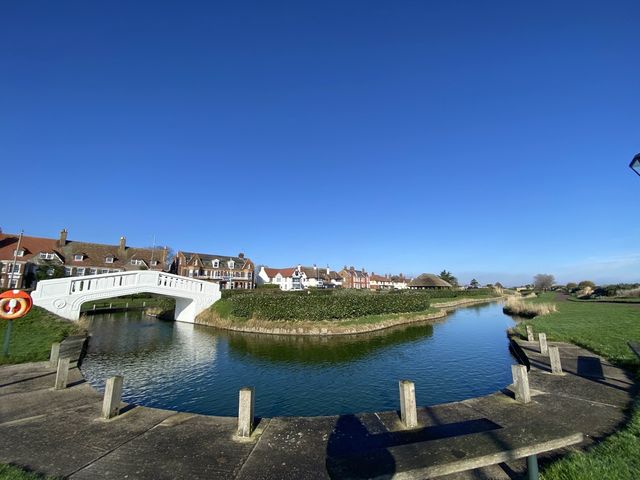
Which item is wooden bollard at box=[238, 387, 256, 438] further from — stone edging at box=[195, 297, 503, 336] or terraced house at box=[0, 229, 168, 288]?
terraced house at box=[0, 229, 168, 288]

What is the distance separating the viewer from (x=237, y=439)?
6.48 metres

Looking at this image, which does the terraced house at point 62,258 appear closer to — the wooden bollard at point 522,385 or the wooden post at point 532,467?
the wooden bollard at point 522,385

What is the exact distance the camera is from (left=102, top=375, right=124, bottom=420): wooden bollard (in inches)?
294

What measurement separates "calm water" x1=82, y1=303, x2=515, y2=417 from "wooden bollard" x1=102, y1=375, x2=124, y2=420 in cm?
339

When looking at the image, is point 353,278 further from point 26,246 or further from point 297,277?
point 26,246

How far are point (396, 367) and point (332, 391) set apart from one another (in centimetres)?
463

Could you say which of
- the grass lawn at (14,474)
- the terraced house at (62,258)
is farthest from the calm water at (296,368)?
the terraced house at (62,258)

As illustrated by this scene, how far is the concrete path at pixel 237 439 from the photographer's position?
5379 mm

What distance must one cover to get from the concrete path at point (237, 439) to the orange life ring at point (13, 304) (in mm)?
3419

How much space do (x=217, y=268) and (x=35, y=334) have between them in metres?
52.5

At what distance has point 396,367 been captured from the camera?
15406 millimetres

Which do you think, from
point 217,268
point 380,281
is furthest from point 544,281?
point 217,268

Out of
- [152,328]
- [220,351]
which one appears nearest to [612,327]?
[220,351]

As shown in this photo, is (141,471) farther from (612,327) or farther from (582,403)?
(612,327)
